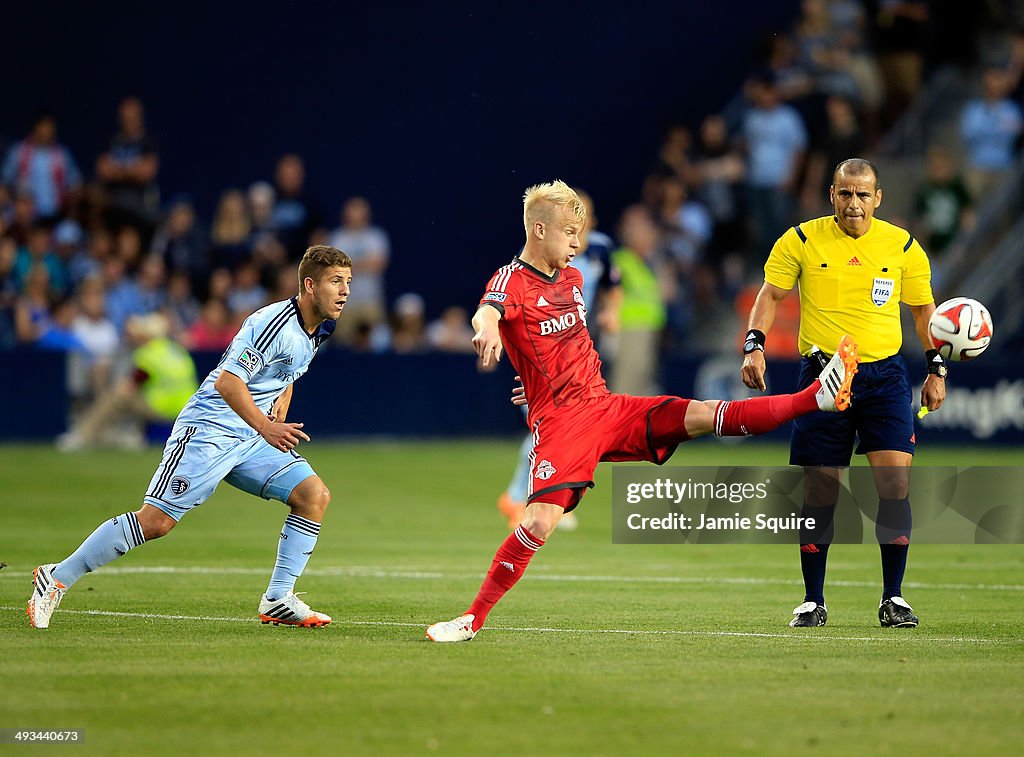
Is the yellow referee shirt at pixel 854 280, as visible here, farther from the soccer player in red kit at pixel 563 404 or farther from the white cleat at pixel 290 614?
the white cleat at pixel 290 614

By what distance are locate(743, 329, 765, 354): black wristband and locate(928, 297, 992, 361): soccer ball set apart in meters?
0.95

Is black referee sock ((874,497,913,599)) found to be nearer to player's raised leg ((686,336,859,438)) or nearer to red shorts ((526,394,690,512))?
player's raised leg ((686,336,859,438))

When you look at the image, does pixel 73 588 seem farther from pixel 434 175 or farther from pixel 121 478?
pixel 434 175

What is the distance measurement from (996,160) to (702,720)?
18.2 metres

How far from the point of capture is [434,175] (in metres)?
27.0

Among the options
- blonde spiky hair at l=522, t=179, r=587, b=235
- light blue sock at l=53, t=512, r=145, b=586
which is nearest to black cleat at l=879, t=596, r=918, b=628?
blonde spiky hair at l=522, t=179, r=587, b=235

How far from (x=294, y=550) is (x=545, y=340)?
1830mm

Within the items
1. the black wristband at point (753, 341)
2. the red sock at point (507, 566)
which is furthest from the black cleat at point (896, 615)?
the red sock at point (507, 566)

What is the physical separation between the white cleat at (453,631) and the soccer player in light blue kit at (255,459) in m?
0.90

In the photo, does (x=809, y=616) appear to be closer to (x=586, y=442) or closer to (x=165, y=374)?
(x=586, y=442)

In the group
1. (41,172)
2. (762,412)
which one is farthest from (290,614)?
(41,172)

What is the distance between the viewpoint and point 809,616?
29.5 feet

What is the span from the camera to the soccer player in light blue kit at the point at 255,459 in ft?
28.3

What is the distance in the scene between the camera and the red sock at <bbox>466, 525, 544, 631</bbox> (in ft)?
26.7
